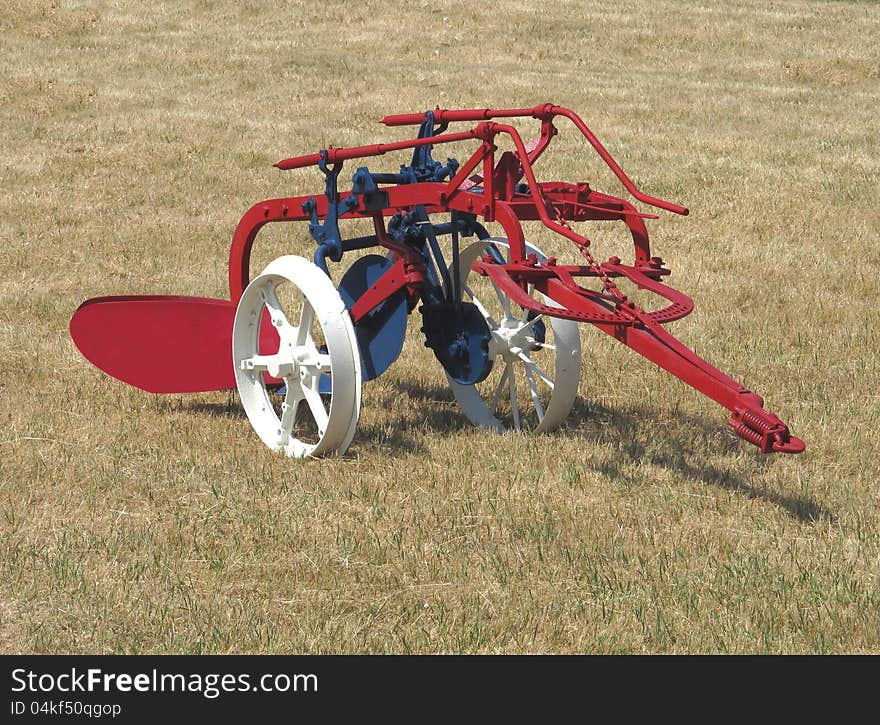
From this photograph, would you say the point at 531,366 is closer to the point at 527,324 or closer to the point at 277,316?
the point at 527,324

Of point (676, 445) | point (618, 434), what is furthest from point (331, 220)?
point (676, 445)

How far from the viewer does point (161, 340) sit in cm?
680

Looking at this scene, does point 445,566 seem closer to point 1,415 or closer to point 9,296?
point 1,415

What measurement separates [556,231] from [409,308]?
1.06 m

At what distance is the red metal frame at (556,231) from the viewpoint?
4.63m

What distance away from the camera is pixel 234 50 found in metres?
20.7

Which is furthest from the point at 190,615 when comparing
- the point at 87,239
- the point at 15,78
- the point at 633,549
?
the point at 15,78

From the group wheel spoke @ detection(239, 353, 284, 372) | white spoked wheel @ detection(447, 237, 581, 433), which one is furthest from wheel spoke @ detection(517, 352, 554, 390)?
wheel spoke @ detection(239, 353, 284, 372)

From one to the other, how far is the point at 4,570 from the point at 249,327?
2064mm

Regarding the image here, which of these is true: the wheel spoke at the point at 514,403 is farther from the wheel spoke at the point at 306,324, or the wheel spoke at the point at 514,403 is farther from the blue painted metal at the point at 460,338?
the wheel spoke at the point at 306,324

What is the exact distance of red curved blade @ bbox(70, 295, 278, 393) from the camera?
673 centimetres

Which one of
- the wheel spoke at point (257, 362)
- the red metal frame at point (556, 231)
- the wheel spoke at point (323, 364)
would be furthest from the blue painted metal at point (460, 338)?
the wheel spoke at point (257, 362)

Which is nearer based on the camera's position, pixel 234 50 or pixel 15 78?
pixel 15 78

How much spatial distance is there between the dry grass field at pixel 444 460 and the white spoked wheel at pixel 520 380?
0.52ft
